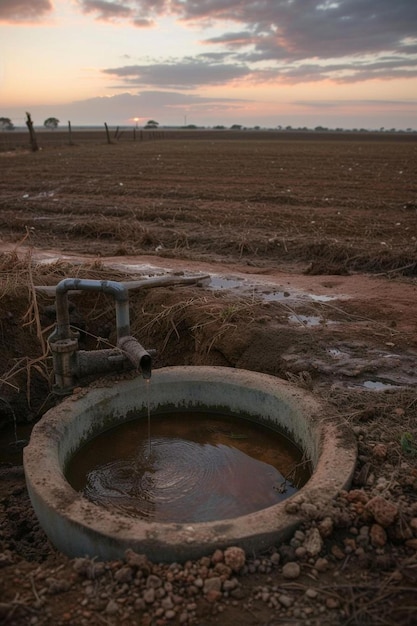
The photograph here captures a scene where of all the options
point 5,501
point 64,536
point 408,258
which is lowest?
point 5,501

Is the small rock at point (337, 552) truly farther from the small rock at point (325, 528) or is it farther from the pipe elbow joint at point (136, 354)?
the pipe elbow joint at point (136, 354)

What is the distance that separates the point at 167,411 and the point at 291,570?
7.46 feet

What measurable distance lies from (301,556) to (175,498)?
128 centimetres

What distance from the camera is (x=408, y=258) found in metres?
7.89

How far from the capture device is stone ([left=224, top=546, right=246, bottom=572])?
8.64 ft

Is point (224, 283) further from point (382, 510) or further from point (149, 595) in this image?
point (149, 595)

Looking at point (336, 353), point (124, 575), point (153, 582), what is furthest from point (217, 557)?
point (336, 353)

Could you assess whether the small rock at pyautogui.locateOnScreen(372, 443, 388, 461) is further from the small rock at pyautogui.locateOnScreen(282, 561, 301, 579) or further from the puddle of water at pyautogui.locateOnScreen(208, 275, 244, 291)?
the puddle of water at pyautogui.locateOnScreen(208, 275, 244, 291)

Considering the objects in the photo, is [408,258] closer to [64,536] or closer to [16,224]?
[64,536]

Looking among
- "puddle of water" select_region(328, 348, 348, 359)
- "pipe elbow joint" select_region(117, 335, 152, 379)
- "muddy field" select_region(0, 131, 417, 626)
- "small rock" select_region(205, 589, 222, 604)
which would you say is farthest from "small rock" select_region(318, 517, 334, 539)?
"puddle of water" select_region(328, 348, 348, 359)

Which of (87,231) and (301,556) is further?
(87,231)

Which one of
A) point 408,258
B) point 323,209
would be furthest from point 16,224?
point 408,258

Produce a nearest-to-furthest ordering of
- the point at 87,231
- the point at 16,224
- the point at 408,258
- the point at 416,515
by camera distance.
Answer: the point at 416,515, the point at 408,258, the point at 87,231, the point at 16,224

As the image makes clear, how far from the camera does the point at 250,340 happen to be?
5309 mm
